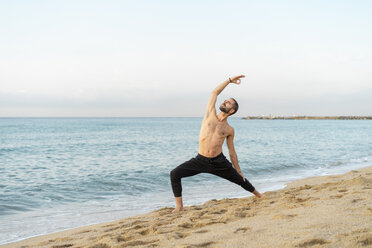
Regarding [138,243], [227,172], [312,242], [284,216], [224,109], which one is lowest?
[138,243]

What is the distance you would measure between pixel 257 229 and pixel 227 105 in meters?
2.21

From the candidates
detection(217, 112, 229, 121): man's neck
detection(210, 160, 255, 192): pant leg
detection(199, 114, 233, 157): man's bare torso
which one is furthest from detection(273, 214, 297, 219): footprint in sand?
detection(217, 112, 229, 121): man's neck

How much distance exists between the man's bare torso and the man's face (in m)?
0.21

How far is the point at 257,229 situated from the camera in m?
4.11

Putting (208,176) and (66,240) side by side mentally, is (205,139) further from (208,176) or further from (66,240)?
(208,176)

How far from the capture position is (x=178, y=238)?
4.12 metres

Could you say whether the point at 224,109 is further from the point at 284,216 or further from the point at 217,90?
the point at 284,216

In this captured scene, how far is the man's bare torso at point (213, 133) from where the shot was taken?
5.84m

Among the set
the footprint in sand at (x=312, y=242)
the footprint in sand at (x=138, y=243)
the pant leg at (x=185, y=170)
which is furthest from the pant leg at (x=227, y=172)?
the footprint in sand at (x=312, y=242)

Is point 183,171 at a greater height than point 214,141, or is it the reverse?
point 214,141

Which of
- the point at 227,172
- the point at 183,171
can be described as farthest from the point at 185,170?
the point at 227,172

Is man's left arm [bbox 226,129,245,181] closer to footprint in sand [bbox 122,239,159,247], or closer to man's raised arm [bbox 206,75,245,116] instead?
man's raised arm [bbox 206,75,245,116]

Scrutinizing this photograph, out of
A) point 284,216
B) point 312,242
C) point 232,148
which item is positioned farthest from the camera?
point 232,148

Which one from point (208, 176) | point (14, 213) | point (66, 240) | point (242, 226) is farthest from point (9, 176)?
point (242, 226)
